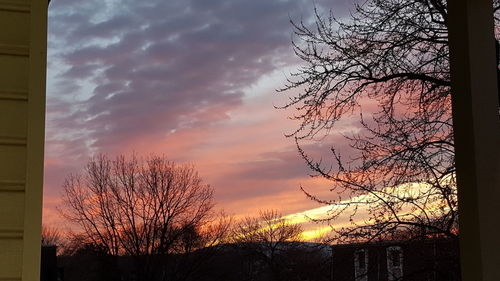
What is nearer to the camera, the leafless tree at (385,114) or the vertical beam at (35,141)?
the vertical beam at (35,141)

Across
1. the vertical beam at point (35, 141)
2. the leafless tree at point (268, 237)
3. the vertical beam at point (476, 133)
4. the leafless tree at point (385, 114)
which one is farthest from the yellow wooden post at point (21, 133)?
the leafless tree at point (268, 237)

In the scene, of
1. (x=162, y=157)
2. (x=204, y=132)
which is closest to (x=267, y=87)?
(x=204, y=132)

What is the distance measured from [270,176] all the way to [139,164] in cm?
450

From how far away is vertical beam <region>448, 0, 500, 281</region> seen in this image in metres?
1.50

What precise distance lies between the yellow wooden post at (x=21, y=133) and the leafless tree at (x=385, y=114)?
5.48 meters

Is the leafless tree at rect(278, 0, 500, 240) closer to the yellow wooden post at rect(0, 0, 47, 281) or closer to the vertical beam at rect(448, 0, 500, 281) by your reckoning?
the vertical beam at rect(448, 0, 500, 281)

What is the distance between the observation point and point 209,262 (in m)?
20.1

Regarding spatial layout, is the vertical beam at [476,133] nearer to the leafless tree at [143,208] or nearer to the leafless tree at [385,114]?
the leafless tree at [385,114]

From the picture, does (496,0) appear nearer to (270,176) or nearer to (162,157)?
(270,176)

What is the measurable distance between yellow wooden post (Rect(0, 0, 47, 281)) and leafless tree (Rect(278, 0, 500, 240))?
5.48m

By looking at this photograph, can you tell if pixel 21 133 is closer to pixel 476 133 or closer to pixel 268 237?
pixel 476 133

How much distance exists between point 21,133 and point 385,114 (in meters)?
5.84

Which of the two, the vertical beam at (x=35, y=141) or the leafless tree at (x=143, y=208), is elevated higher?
the leafless tree at (x=143, y=208)

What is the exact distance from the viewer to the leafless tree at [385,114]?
A: 254 inches
